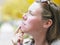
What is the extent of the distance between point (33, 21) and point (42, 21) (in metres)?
0.04

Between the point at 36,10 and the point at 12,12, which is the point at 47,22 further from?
the point at 12,12

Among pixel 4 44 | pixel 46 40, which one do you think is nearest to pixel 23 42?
pixel 46 40

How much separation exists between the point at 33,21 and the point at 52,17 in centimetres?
8

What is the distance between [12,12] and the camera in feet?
3.71

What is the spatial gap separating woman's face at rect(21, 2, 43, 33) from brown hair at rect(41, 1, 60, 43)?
0.02m

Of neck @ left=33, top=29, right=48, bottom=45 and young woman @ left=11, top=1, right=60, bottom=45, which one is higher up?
young woman @ left=11, top=1, right=60, bottom=45

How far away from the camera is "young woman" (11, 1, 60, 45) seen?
29.5 inches

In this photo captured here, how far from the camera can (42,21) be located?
76cm

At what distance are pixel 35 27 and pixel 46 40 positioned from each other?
0.30ft

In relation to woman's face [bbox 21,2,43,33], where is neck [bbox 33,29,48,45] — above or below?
below

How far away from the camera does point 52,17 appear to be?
77cm

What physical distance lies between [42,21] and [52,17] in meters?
0.05

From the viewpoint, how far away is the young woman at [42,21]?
0.75 meters

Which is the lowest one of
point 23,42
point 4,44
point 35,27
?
point 4,44
